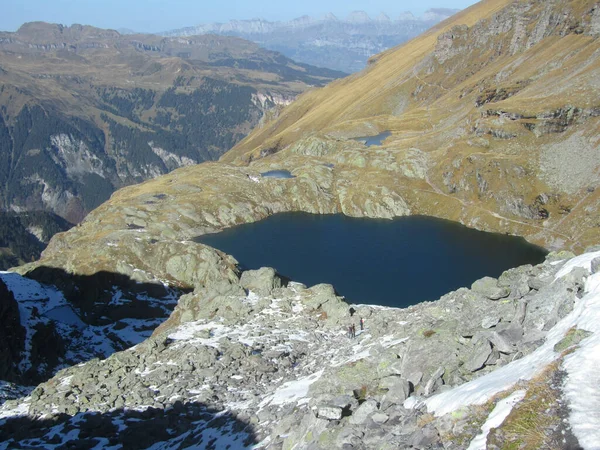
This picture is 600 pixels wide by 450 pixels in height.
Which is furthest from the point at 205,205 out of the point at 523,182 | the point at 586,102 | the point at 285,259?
the point at 586,102

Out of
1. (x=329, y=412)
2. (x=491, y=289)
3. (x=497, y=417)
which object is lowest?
(x=329, y=412)

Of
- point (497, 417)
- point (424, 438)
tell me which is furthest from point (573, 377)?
point (424, 438)

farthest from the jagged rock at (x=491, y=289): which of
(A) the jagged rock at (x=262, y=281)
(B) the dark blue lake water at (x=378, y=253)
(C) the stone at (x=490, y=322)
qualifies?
(B) the dark blue lake water at (x=378, y=253)

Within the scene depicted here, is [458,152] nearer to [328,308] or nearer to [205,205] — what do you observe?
[205,205]

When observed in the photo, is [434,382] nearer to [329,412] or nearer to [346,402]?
[346,402]

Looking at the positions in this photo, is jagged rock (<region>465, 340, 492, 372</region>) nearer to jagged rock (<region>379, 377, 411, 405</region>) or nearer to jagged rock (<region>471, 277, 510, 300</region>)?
jagged rock (<region>379, 377, 411, 405</region>)

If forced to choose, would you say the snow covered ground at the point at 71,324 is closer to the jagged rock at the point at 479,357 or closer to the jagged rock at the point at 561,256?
the jagged rock at the point at 561,256
